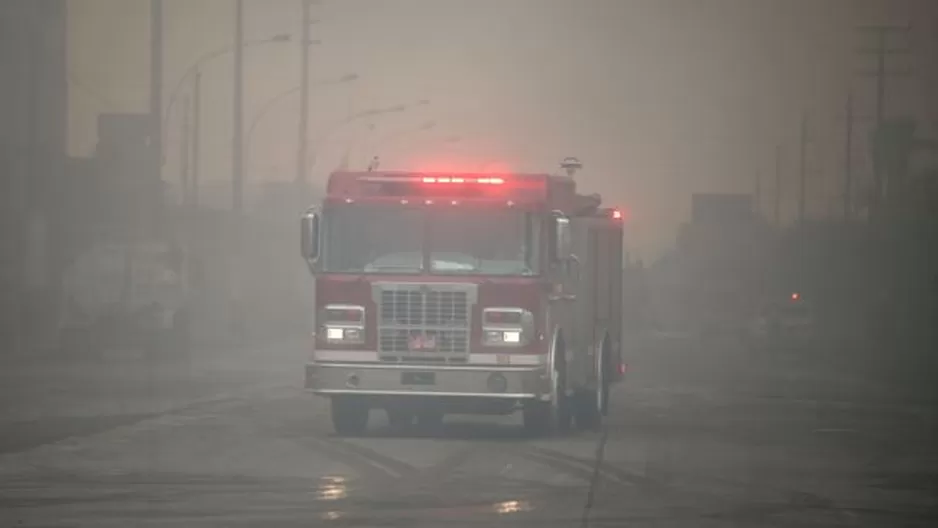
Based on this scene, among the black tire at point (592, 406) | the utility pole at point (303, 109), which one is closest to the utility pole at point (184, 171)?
the utility pole at point (303, 109)

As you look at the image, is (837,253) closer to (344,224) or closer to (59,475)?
(344,224)

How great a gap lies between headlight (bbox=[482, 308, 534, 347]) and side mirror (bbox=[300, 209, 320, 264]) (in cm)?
198

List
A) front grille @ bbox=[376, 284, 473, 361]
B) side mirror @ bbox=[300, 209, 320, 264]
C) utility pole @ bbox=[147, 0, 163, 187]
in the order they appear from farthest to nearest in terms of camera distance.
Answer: utility pole @ bbox=[147, 0, 163, 187] < front grille @ bbox=[376, 284, 473, 361] < side mirror @ bbox=[300, 209, 320, 264]

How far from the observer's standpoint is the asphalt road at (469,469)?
16.7 metres

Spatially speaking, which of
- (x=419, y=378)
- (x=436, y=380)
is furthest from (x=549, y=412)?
(x=419, y=378)

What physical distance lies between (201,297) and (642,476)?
156ft

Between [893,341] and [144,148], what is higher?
[144,148]

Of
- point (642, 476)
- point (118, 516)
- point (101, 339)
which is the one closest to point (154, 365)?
point (101, 339)

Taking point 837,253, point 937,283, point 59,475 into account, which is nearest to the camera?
point 59,475

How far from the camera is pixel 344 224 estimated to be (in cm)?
2434

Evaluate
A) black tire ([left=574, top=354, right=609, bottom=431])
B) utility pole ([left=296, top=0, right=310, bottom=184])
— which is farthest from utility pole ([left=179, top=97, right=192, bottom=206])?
black tire ([left=574, top=354, right=609, bottom=431])

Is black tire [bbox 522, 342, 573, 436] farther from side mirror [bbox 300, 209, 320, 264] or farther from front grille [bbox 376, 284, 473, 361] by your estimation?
side mirror [bbox 300, 209, 320, 264]

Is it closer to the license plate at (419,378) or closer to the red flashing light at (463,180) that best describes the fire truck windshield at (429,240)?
the red flashing light at (463,180)

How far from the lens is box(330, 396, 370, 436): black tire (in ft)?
82.8
